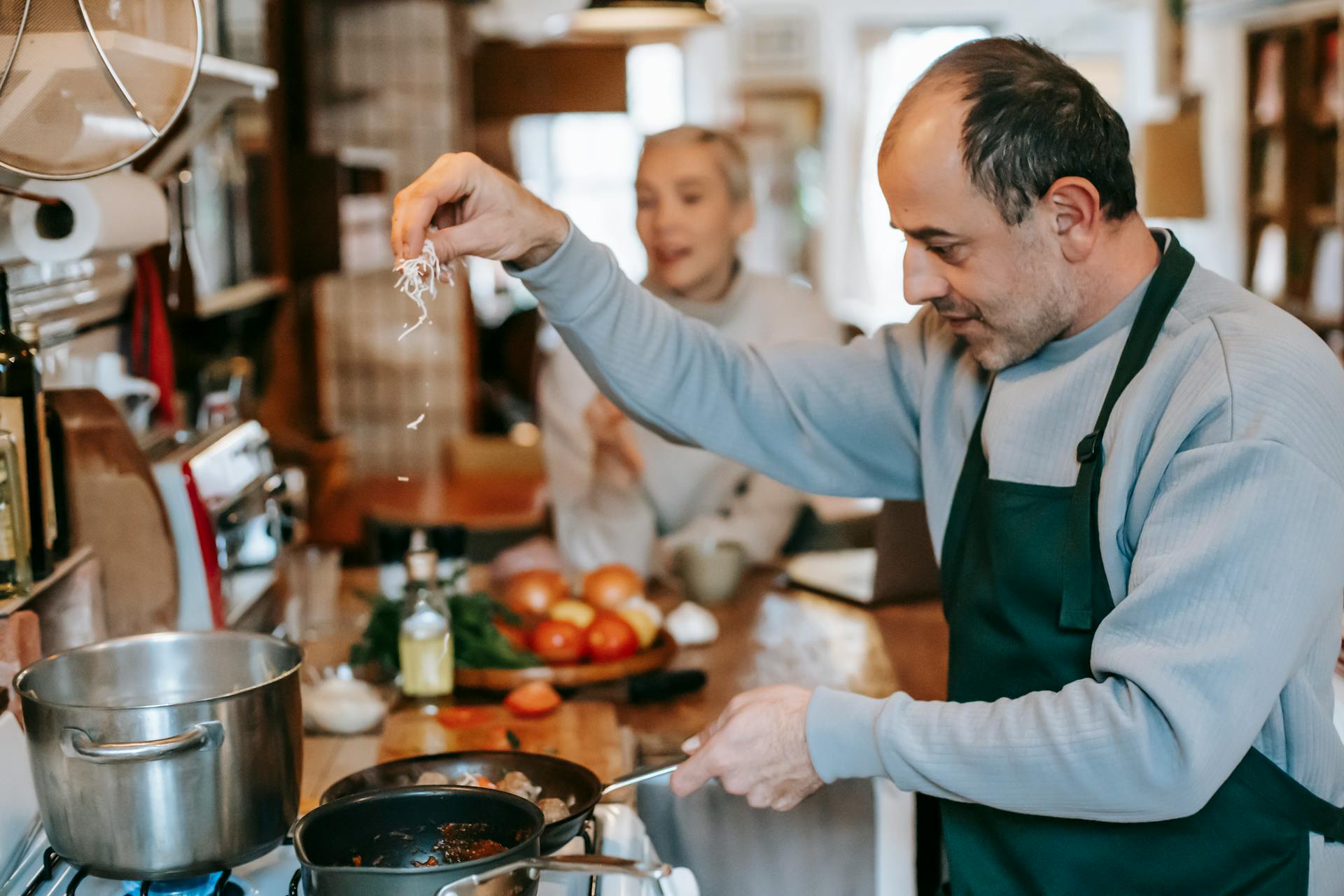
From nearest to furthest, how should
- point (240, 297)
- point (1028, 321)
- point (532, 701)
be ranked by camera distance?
1. point (1028, 321)
2. point (532, 701)
3. point (240, 297)

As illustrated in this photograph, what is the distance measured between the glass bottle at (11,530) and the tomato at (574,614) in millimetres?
796

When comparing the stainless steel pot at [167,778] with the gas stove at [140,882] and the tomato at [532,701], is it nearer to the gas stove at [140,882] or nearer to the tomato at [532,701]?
the gas stove at [140,882]

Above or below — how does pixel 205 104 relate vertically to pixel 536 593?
above

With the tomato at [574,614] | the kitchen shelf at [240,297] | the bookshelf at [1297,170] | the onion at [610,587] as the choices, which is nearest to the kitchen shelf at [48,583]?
the tomato at [574,614]

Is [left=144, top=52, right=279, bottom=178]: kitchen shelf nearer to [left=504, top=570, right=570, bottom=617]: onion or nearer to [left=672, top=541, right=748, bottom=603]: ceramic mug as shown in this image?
[left=504, top=570, right=570, bottom=617]: onion

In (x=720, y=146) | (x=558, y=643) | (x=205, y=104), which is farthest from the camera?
(x=720, y=146)

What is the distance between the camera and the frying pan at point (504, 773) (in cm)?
134

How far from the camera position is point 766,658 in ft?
6.59

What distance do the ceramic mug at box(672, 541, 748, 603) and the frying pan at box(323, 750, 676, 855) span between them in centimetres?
86

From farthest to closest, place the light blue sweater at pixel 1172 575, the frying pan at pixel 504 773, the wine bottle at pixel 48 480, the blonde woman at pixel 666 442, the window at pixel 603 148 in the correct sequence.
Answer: the window at pixel 603 148, the blonde woman at pixel 666 442, the wine bottle at pixel 48 480, the frying pan at pixel 504 773, the light blue sweater at pixel 1172 575

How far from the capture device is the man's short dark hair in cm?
125

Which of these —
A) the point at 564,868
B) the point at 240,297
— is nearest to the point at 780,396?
the point at 564,868

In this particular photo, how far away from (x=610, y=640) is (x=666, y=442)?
0.67 metres

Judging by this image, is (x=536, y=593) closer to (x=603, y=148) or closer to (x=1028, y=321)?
(x=1028, y=321)
